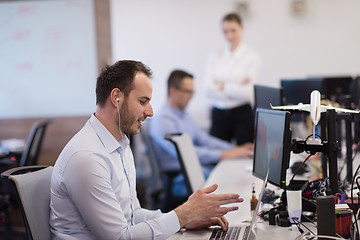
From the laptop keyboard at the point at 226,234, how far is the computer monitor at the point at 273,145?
237 millimetres

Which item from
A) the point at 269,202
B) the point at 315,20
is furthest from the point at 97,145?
the point at 315,20

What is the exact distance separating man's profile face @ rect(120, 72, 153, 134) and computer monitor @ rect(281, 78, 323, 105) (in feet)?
4.63

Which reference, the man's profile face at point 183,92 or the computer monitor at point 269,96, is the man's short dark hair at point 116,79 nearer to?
the computer monitor at point 269,96

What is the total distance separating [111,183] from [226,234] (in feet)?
1.46

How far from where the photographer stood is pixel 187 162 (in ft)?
8.89

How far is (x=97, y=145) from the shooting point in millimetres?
1682

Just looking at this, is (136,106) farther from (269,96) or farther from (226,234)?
(269,96)

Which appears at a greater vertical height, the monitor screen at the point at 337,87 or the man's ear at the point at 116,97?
the man's ear at the point at 116,97

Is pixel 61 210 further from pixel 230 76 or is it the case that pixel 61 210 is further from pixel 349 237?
pixel 230 76

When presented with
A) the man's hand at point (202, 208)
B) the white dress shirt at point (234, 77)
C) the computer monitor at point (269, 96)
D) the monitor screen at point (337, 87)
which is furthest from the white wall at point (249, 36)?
the man's hand at point (202, 208)

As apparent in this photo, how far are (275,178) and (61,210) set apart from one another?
804mm

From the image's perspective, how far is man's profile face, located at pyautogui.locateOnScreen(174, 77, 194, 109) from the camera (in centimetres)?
368

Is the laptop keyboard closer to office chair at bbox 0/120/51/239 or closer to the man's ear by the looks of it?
the man's ear

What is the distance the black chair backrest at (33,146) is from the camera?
384 cm
